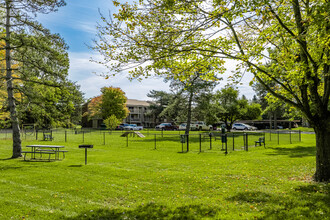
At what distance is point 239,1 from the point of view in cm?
659

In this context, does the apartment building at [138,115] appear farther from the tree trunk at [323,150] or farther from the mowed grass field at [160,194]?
the tree trunk at [323,150]

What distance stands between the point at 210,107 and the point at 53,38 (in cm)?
2624

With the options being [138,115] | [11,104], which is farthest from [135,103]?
[11,104]

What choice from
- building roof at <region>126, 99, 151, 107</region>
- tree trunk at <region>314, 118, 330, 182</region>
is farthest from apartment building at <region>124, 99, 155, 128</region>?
tree trunk at <region>314, 118, 330, 182</region>

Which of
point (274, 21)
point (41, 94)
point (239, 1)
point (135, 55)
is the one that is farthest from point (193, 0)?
point (41, 94)

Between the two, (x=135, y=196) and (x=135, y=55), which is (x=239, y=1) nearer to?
(x=135, y=55)

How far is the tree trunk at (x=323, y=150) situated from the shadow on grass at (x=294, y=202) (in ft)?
1.95

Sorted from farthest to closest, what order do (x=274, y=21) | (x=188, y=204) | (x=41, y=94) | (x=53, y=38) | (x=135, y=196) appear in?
(x=41, y=94)
(x=53, y=38)
(x=274, y=21)
(x=135, y=196)
(x=188, y=204)

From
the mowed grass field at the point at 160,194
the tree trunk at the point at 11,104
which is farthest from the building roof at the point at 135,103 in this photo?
the mowed grass field at the point at 160,194

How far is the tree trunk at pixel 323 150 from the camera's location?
817 cm

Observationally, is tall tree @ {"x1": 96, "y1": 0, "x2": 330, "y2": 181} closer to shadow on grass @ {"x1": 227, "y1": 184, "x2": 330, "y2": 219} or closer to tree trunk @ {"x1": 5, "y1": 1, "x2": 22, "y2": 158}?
shadow on grass @ {"x1": 227, "y1": 184, "x2": 330, "y2": 219}

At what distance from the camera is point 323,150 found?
8281mm

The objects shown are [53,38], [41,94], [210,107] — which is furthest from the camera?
[210,107]

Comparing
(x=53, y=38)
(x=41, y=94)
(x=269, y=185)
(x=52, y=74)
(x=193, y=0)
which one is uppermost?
(x=53, y=38)
